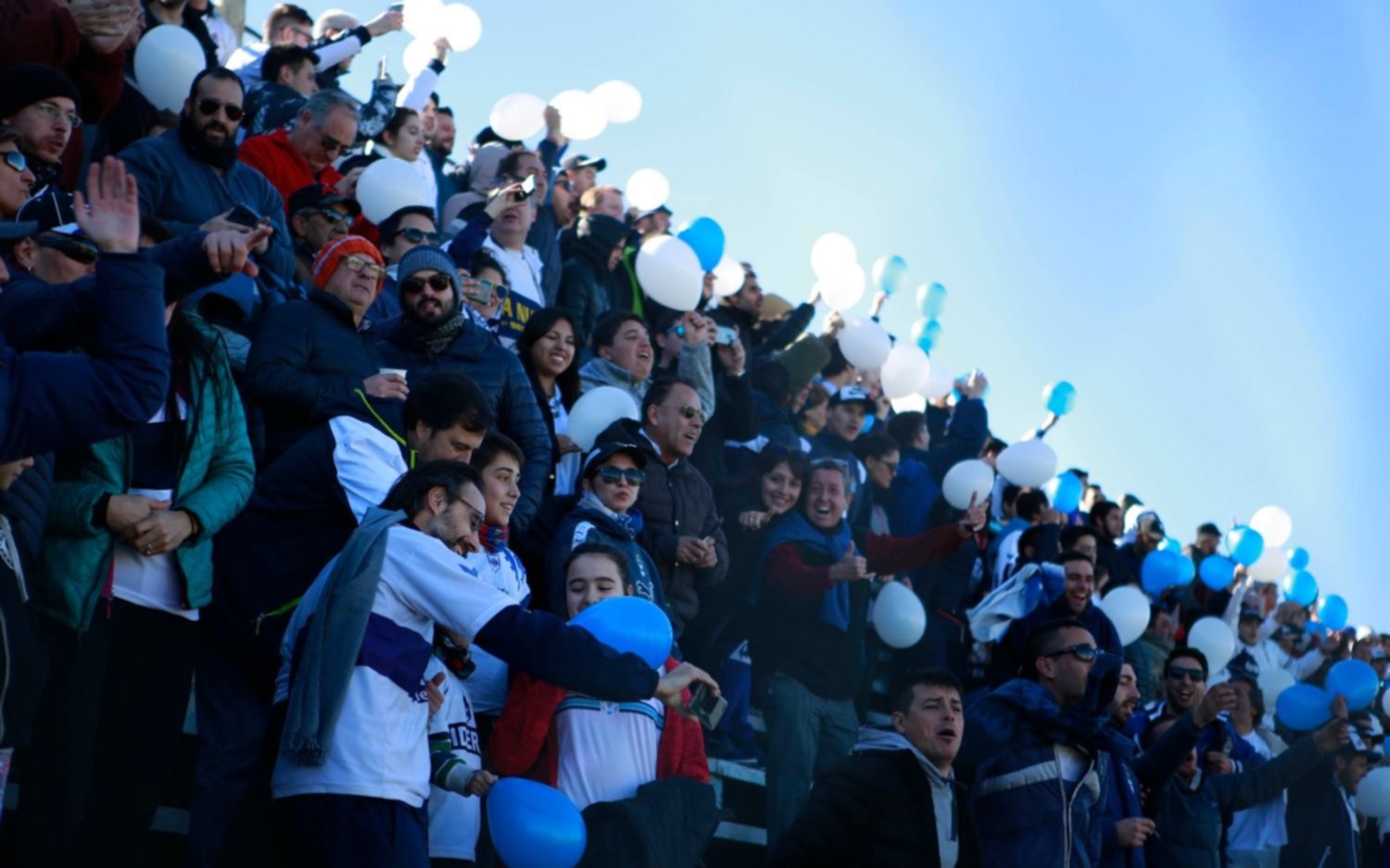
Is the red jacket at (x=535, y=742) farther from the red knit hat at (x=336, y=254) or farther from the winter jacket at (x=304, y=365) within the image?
the red knit hat at (x=336, y=254)

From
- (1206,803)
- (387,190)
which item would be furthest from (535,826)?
(1206,803)

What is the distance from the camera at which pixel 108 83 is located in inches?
224

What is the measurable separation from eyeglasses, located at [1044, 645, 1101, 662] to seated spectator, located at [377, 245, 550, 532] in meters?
2.41

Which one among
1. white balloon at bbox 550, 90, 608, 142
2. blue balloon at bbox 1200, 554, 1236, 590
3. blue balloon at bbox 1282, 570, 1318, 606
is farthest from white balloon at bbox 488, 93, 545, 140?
Result: blue balloon at bbox 1282, 570, 1318, 606

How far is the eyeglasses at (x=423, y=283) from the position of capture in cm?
531

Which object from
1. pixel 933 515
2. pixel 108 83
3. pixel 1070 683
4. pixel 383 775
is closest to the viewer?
pixel 383 775

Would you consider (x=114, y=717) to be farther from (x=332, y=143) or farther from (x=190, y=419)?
(x=332, y=143)

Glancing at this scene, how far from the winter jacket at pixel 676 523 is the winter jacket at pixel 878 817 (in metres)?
1.19

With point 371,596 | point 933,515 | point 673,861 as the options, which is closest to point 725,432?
point 933,515

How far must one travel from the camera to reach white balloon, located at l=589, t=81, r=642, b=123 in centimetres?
1020

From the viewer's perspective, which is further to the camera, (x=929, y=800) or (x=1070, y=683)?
(x=1070, y=683)

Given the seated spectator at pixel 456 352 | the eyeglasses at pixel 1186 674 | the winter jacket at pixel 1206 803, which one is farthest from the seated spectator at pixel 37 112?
the eyeglasses at pixel 1186 674

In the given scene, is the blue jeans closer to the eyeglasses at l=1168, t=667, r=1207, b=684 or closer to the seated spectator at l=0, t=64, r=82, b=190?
the eyeglasses at l=1168, t=667, r=1207, b=684

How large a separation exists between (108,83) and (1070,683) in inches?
179
